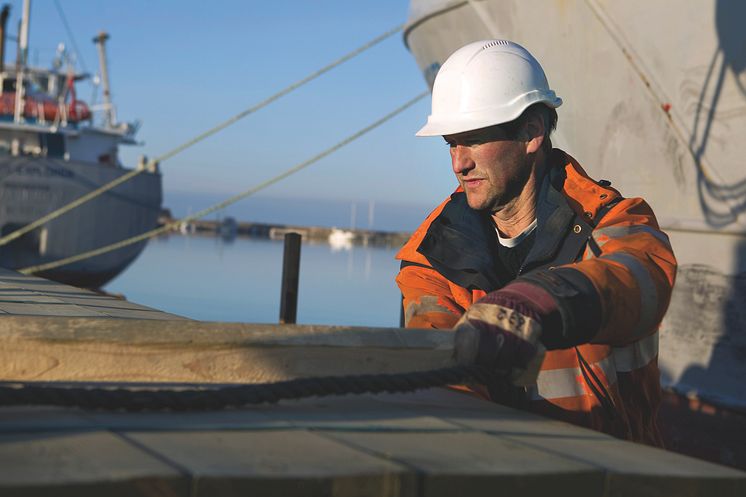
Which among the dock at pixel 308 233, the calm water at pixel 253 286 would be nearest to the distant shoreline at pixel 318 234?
the dock at pixel 308 233

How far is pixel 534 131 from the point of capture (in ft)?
12.7

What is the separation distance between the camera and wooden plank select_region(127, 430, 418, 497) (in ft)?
5.58

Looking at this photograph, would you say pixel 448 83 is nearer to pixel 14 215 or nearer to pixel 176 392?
pixel 176 392

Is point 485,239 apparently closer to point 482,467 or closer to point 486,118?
point 486,118

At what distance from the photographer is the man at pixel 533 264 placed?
2.65 m

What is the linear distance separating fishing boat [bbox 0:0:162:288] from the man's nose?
2588cm

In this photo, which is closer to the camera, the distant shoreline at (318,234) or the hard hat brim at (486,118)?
the hard hat brim at (486,118)

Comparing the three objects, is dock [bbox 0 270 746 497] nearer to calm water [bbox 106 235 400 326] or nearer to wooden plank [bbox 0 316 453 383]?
wooden plank [bbox 0 316 453 383]

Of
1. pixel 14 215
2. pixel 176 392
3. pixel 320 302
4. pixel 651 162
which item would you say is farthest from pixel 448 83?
pixel 320 302

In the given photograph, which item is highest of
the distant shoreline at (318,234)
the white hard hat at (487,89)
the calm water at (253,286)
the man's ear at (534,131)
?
the distant shoreline at (318,234)

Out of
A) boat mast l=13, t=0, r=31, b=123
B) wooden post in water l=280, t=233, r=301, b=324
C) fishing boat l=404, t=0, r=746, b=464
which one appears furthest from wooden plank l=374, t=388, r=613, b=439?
boat mast l=13, t=0, r=31, b=123

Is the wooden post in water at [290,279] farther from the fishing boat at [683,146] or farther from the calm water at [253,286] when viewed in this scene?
the calm water at [253,286]

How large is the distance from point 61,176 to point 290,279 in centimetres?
1929

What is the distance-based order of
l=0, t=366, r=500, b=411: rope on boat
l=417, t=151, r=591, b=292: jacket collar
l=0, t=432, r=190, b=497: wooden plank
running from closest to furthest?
l=0, t=432, r=190, b=497: wooden plank, l=0, t=366, r=500, b=411: rope on boat, l=417, t=151, r=591, b=292: jacket collar
